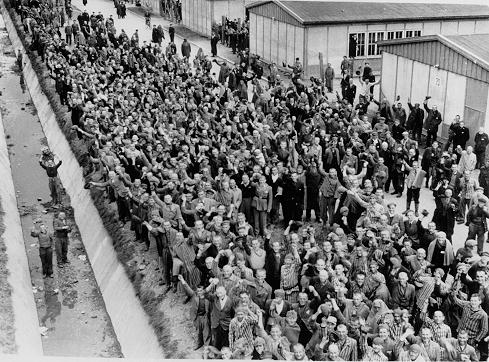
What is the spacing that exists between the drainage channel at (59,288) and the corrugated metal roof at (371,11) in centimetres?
1215

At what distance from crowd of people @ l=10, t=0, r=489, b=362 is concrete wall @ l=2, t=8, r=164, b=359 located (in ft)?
2.91

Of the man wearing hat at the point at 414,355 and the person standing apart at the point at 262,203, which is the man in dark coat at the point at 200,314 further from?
the man wearing hat at the point at 414,355

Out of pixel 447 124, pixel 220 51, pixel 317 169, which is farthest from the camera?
pixel 220 51

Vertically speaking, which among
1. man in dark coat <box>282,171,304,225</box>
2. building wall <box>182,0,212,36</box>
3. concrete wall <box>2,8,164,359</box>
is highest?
building wall <box>182,0,212,36</box>

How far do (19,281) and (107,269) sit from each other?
2.14 metres

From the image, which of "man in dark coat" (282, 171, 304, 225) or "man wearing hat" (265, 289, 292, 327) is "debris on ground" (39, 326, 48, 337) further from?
"man wearing hat" (265, 289, 292, 327)

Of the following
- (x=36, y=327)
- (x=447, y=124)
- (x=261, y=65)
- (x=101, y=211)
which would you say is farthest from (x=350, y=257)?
(x=261, y=65)

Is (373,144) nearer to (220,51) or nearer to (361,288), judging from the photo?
(361,288)

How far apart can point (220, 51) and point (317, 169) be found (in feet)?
70.5

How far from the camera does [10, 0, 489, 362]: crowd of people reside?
10.3 m

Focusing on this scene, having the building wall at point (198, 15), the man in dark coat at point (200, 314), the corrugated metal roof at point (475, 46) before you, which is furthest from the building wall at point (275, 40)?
the man in dark coat at point (200, 314)

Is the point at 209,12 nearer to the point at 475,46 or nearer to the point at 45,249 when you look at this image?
the point at 475,46

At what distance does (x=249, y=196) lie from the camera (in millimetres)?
15203

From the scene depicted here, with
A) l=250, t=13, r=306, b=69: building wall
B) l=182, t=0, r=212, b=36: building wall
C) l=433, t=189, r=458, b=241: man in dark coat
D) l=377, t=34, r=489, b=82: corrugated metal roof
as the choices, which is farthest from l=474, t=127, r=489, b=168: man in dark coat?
l=182, t=0, r=212, b=36: building wall
